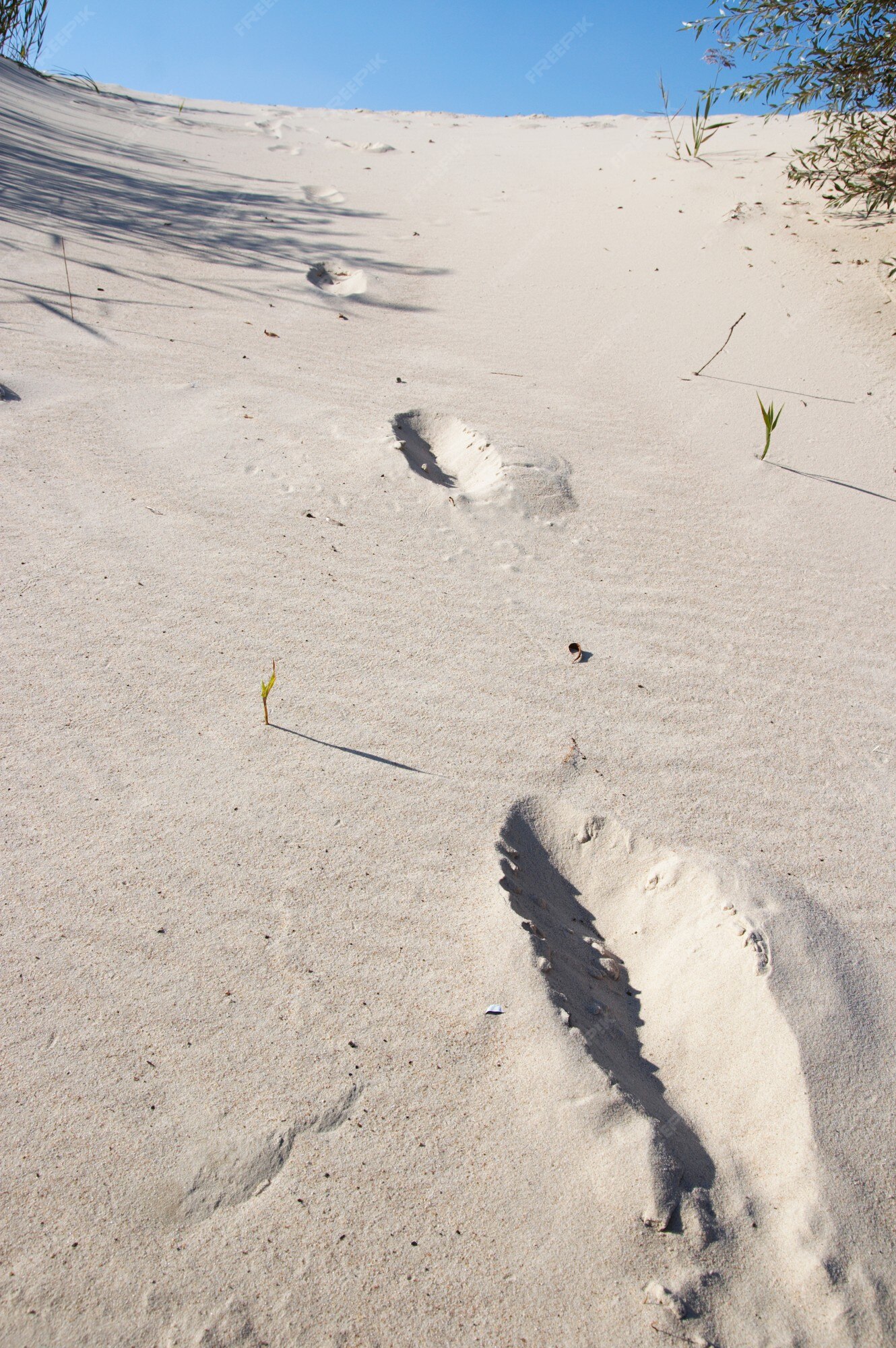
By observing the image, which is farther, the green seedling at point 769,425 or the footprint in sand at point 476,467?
the green seedling at point 769,425

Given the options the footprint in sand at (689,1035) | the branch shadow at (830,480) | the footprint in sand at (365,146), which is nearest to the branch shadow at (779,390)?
the branch shadow at (830,480)

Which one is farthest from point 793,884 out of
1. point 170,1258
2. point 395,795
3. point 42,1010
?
point 42,1010

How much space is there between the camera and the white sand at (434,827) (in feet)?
4.04

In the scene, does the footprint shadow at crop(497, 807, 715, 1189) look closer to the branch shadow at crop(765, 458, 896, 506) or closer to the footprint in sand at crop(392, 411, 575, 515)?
the footprint in sand at crop(392, 411, 575, 515)

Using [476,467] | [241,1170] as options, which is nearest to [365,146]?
[476,467]

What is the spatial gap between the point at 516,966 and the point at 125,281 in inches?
146

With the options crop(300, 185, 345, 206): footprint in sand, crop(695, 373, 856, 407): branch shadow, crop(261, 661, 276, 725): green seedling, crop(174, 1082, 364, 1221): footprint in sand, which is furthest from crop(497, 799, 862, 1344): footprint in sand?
crop(300, 185, 345, 206): footprint in sand

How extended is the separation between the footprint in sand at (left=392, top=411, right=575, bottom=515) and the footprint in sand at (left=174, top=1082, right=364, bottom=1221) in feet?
6.74

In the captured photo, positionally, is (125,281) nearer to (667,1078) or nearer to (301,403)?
(301,403)

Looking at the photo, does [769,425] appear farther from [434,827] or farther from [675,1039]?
[675,1039]

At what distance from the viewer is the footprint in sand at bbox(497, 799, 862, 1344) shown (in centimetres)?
130

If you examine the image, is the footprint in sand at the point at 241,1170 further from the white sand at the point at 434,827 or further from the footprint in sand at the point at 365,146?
the footprint in sand at the point at 365,146

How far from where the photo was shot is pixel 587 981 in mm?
1649

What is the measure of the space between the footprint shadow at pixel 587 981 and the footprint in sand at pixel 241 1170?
0.48 m
